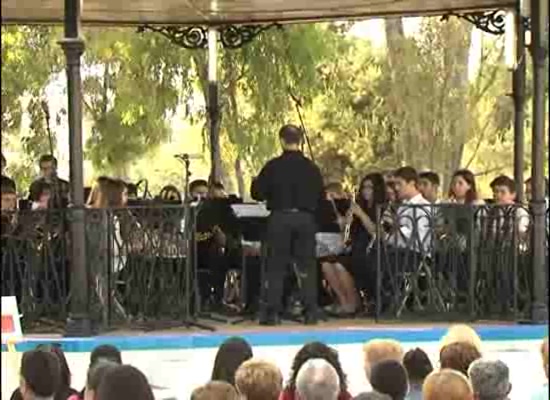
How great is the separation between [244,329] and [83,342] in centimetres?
131

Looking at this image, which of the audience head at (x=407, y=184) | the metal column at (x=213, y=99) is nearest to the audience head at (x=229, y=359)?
the audience head at (x=407, y=184)

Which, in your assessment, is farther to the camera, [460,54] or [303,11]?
[460,54]

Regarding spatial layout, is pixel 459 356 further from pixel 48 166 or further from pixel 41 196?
pixel 48 166

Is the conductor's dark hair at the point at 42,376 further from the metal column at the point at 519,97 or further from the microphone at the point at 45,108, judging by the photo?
the microphone at the point at 45,108

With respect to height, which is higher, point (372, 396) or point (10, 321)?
point (10, 321)

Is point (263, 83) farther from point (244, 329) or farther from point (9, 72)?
point (244, 329)

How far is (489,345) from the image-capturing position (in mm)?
9891

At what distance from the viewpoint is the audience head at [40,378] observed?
4.68 m

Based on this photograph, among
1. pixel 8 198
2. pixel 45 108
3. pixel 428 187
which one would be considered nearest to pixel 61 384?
pixel 8 198

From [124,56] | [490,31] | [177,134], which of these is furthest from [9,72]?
[490,31]

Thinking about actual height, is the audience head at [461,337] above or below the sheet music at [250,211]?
below

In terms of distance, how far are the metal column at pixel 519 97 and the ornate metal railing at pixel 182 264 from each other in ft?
6.10

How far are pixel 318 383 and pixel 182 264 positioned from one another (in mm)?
5478

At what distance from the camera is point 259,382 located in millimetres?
4645
